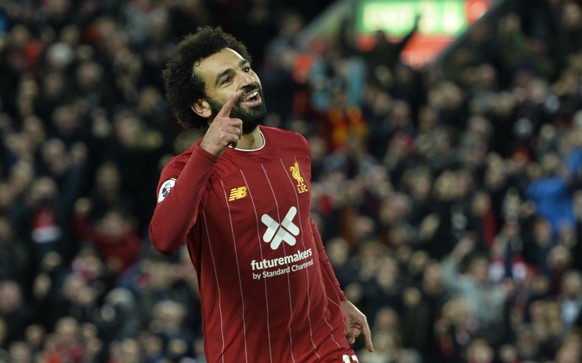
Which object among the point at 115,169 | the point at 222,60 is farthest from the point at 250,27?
the point at 222,60

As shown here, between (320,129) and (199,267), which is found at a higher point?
(199,267)

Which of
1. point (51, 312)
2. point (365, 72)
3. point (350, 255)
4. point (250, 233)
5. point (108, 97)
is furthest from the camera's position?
point (365, 72)

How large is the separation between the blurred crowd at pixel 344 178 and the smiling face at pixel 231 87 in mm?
6489

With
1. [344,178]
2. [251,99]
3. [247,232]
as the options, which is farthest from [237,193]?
[344,178]

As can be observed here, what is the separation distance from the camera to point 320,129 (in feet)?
57.8

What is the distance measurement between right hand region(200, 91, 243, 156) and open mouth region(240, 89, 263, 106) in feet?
1.13

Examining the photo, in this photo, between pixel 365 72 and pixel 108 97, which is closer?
pixel 108 97

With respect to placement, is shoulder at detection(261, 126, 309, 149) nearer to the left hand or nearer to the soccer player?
the soccer player

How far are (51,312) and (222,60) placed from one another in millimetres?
8037

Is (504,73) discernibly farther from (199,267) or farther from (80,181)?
(199,267)

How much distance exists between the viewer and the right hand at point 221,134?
19.5ft

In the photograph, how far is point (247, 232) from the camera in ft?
20.9

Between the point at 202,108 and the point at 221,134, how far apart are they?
628mm

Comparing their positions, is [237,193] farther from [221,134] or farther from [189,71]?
[189,71]
